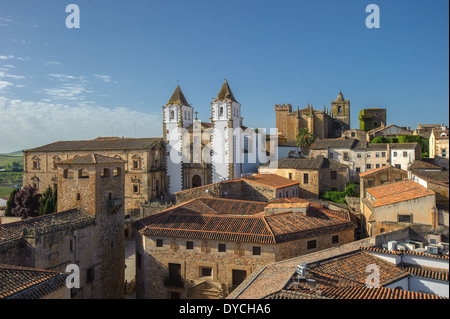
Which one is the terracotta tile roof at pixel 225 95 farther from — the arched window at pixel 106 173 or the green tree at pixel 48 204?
the arched window at pixel 106 173

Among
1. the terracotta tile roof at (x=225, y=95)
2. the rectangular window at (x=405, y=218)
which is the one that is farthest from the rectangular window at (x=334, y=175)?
the rectangular window at (x=405, y=218)

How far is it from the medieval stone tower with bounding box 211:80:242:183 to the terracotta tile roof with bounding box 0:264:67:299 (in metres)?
29.1

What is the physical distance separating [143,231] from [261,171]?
2323cm

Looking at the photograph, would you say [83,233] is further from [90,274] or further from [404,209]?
[404,209]

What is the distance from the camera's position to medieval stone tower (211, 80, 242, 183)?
139ft

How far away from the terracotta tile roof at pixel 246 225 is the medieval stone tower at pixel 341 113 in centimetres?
4847

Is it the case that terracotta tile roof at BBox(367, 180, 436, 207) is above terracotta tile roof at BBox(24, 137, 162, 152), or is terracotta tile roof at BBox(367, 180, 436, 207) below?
below

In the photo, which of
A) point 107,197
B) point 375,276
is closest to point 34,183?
point 107,197

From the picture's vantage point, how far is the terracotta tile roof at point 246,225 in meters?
19.4

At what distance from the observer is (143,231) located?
21078mm

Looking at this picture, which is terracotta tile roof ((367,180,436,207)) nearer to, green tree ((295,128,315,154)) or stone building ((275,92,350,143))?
green tree ((295,128,315,154))

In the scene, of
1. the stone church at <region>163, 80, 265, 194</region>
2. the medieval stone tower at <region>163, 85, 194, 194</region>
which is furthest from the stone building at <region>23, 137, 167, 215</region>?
the stone church at <region>163, 80, 265, 194</region>

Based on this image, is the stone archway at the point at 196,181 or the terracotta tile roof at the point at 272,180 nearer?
the terracotta tile roof at the point at 272,180

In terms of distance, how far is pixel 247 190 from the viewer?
115ft
